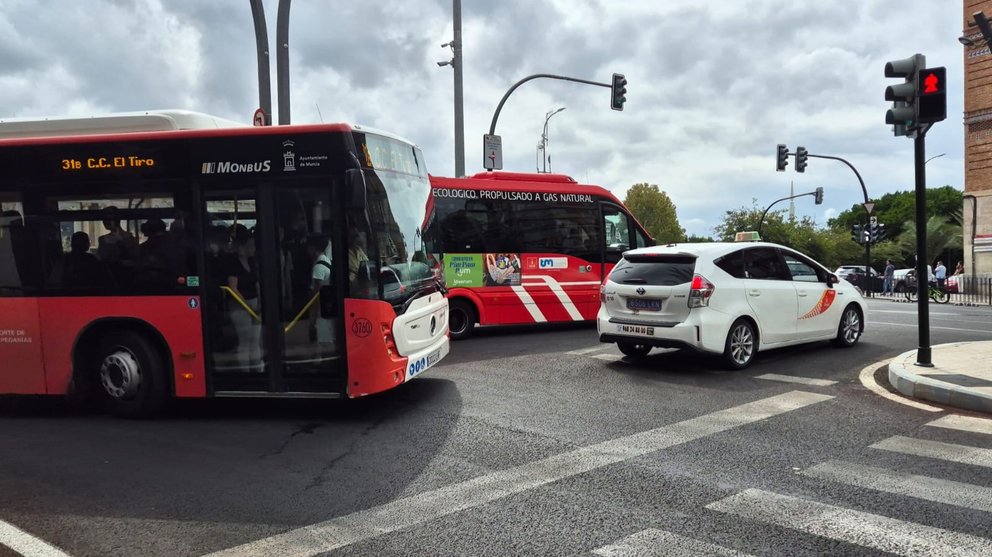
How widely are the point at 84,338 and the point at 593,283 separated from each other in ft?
29.9

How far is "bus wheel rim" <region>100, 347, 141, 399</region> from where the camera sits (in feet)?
22.3

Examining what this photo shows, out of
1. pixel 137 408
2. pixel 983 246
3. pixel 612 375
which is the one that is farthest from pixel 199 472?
pixel 983 246

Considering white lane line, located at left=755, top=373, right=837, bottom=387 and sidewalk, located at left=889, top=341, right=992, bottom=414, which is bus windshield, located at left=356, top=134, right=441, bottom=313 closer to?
white lane line, located at left=755, top=373, right=837, bottom=387

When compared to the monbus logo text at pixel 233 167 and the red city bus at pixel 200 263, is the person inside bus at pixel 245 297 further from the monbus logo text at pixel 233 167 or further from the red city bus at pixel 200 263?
the monbus logo text at pixel 233 167

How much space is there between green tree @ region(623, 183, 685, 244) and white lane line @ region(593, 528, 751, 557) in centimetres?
8310

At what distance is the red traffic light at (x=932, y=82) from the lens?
7.88 m

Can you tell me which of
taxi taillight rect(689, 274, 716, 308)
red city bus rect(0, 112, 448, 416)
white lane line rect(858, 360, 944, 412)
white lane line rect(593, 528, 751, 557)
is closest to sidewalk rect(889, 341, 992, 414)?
white lane line rect(858, 360, 944, 412)

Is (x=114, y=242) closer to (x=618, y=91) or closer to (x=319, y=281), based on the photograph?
(x=319, y=281)

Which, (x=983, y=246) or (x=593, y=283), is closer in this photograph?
(x=593, y=283)

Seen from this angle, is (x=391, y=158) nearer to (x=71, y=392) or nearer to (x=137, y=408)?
(x=137, y=408)

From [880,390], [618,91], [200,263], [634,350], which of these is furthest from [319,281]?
[618,91]

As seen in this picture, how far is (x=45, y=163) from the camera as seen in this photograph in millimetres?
6852

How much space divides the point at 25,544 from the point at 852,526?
452 centimetres

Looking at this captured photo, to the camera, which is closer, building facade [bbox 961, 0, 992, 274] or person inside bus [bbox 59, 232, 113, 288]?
person inside bus [bbox 59, 232, 113, 288]
